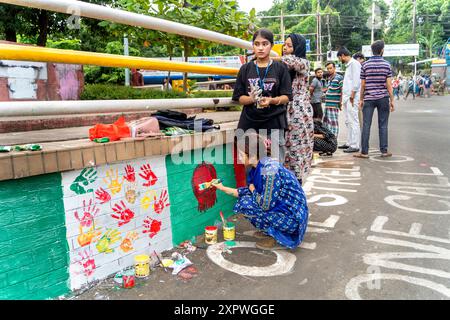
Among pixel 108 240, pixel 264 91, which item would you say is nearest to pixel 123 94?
pixel 264 91

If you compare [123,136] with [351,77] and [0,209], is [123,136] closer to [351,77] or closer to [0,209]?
[0,209]

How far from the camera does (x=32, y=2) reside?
86.7 inches

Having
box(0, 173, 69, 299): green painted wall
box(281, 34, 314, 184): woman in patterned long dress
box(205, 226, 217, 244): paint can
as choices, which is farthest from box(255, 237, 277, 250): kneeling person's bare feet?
box(0, 173, 69, 299): green painted wall

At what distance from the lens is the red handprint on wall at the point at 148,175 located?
2746 mm

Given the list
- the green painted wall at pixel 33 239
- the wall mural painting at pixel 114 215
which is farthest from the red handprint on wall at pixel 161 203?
the green painted wall at pixel 33 239

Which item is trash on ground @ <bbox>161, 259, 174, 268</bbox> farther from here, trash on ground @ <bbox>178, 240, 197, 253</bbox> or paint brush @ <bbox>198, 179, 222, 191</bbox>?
paint brush @ <bbox>198, 179, 222, 191</bbox>

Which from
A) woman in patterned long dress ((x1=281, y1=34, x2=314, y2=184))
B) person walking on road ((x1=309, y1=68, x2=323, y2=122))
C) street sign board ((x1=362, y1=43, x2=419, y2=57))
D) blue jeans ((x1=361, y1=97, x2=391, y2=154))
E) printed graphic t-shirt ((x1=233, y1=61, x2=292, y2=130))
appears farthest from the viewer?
street sign board ((x1=362, y1=43, x2=419, y2=57))

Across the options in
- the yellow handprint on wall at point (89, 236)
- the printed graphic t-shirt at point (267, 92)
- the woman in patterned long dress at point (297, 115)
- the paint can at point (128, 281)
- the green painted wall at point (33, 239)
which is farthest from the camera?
the woman in patterned long dress at point (297, 115)

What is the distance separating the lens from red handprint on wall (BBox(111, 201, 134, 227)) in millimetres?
2566

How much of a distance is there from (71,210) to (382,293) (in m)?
2.01

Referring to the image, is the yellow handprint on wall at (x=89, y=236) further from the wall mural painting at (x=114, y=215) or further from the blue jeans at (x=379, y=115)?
the blue jeans at (x=379, y=115)

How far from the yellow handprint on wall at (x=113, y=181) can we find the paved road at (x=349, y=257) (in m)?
0.63

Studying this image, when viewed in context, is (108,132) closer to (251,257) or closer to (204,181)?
(204,181)
